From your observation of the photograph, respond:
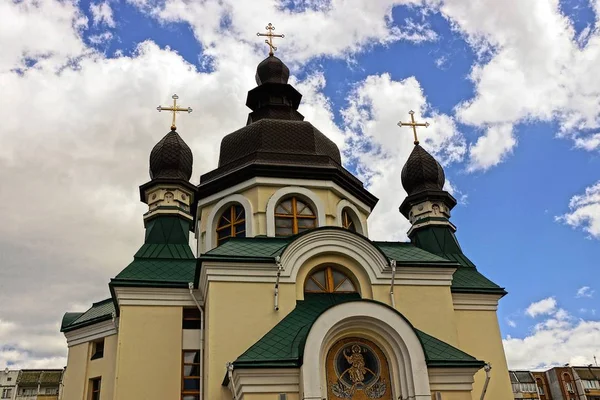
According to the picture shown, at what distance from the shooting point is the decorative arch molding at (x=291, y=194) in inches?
617

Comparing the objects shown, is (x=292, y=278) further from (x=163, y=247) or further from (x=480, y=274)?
(x=480, y=274)

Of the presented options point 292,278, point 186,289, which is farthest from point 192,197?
point 292,278

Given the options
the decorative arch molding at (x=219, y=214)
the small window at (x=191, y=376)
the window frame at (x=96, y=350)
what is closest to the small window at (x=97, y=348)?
the window frame at (x=96, y=350)

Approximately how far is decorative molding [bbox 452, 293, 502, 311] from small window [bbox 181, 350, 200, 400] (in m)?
6.67

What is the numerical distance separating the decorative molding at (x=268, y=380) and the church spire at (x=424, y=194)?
9.67m

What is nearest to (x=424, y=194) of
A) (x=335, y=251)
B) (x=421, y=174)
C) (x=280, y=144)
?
(x=421, y=174)

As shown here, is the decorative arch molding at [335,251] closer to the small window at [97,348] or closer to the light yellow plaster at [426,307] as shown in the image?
the light yellow plaster at [426,307]

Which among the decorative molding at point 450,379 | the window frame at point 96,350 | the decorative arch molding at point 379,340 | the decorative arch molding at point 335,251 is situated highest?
the decorative arch molding at point 335,251

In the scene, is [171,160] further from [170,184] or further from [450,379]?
[450,379]

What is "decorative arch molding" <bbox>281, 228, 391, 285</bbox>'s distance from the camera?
42.6 feet

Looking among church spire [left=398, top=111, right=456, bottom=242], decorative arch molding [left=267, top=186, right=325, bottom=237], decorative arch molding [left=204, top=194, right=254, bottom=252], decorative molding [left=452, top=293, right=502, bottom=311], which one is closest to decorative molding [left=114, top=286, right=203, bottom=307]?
decorative arch molding [left=204, top=194, right=254, bottom=252]

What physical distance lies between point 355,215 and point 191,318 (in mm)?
5669

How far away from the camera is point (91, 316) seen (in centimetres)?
1648

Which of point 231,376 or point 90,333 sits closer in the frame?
point 231,376
